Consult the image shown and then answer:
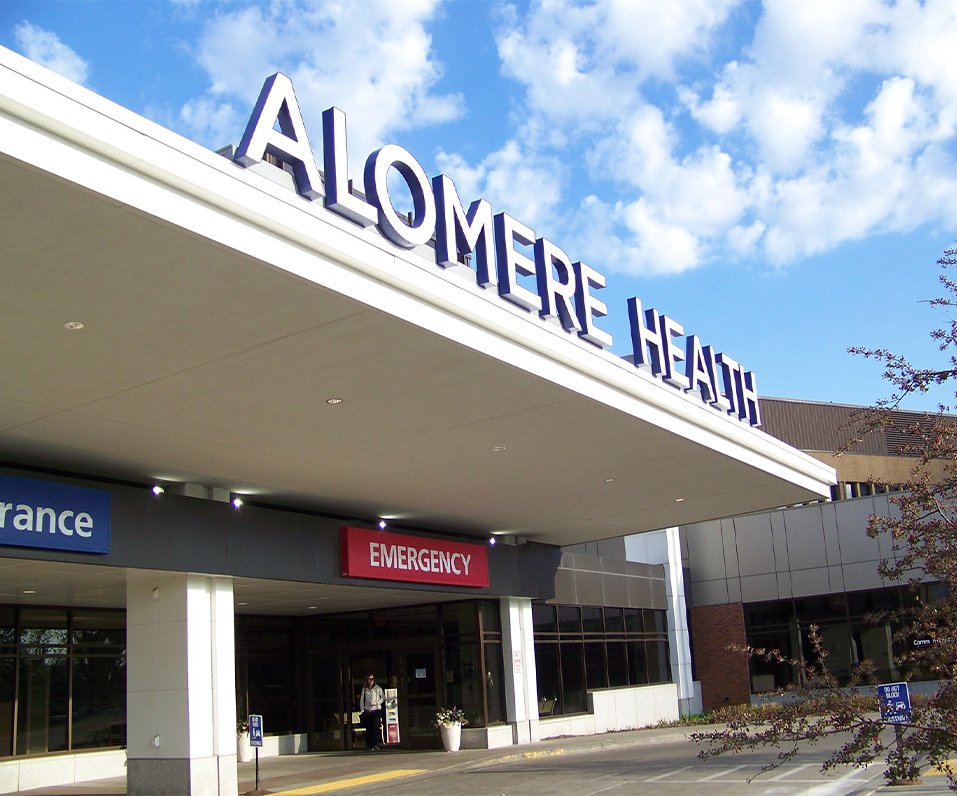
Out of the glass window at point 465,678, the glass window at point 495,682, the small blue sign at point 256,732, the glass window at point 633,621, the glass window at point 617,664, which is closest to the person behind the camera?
the small blue sign at point 256,732

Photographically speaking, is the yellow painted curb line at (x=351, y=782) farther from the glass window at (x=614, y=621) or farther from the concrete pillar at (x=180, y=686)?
the glass window at (x=614, y=621)

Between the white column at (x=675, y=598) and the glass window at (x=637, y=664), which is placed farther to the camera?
the white column at (x=675, y=598)

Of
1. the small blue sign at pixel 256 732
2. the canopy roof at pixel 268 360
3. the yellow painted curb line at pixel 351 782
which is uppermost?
the canopy roof at pixel 268 360

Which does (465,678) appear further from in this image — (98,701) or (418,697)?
(98,701)

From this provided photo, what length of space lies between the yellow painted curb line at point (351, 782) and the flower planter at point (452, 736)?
289cm

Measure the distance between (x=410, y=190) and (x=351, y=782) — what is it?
35.0 feet

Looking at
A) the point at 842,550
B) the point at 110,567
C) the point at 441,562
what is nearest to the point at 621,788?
the point at 441,562

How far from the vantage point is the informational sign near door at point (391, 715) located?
2191 cm

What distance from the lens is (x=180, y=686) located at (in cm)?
1420

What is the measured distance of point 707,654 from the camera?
31.5 metres

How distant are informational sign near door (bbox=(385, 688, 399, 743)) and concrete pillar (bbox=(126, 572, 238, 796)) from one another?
785 centimetres

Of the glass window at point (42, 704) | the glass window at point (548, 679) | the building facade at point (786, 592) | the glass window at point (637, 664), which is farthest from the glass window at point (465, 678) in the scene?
the building facade at point (786, 592)

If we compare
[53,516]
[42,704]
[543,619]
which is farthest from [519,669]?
[53,516]

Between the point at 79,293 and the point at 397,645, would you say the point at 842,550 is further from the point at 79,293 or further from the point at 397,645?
the point at 79,293
